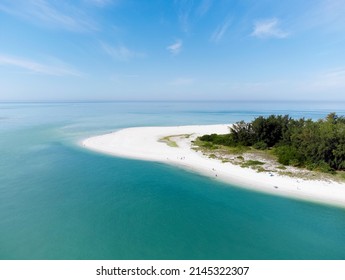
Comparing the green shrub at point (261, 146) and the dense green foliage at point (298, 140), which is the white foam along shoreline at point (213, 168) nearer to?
the dense green foliage at point (298, 140)

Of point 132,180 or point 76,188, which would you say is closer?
point 76,188

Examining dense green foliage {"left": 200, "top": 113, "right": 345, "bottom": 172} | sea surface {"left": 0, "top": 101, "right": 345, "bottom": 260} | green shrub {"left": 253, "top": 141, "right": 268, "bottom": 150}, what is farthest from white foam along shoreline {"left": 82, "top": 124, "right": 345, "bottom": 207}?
green shrub {"left": 253, "top": 141, "right": 268, "bottom": 150}

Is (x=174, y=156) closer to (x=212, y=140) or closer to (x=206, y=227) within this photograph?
(x=212, y=140)

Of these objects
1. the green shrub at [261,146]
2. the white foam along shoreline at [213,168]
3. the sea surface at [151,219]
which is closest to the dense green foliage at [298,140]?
the green shrub at [261,146]

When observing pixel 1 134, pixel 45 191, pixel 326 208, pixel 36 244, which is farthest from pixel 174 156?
pixel 1 134

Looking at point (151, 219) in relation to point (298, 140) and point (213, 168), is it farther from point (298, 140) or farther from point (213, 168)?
point (298, 140)

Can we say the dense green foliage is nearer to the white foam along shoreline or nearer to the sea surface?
the white foam along shoreline
